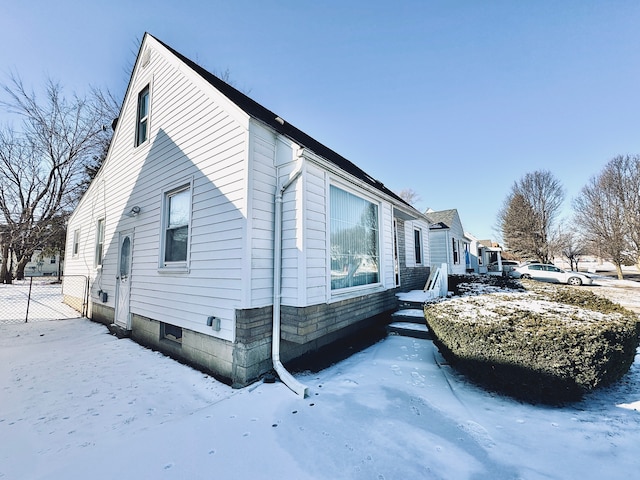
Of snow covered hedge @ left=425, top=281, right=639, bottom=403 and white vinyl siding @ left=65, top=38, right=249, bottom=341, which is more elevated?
white vinyl siding @ left=65, top=38, right=249, bottom=341

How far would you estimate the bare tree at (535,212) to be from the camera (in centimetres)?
2975

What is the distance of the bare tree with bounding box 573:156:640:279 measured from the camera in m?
21.3

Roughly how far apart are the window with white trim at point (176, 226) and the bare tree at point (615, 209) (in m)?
32.3

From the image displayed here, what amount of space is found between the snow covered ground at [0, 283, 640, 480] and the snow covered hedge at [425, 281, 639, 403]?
25cm

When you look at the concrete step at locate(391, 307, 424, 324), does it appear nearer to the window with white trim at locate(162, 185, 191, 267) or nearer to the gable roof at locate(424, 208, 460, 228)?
the window with white trim at locate(162, 185, 191, 267)

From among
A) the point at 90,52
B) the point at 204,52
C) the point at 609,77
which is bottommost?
the point at 609,77

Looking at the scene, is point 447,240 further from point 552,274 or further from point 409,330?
point 409,330

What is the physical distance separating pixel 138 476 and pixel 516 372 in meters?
4.21

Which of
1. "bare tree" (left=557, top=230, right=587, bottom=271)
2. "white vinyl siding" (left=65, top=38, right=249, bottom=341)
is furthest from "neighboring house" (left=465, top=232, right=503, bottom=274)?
"white vinyl siding" (left=65, top=38, right=249, bottom=341)

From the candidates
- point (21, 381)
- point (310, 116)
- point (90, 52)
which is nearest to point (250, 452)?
point (21, 381)

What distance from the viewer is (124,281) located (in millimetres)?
7016

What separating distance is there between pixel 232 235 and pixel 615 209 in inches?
1274

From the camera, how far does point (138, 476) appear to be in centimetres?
218

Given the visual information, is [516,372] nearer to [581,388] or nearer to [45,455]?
[581,388]
